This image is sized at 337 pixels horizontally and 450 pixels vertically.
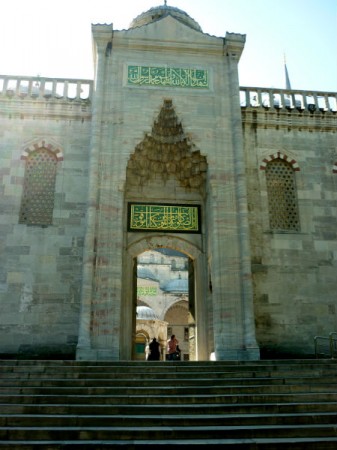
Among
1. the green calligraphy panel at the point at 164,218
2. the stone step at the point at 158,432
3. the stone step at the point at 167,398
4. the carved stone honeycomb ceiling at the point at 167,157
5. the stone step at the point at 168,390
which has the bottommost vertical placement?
the stone step at the point at 158,432

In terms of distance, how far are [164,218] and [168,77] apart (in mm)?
3789

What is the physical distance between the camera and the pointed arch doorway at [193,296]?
1065cm

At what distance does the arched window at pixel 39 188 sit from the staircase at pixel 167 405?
182 inches

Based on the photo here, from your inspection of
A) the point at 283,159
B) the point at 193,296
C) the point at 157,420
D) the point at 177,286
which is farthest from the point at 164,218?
the point at 177,286

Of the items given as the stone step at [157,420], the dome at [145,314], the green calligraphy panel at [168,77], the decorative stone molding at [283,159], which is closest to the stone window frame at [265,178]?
the decorative stone molding at [283,159]

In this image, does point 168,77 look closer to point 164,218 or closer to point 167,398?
point 164,218

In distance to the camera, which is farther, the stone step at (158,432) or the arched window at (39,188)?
the arched window at (39,188)

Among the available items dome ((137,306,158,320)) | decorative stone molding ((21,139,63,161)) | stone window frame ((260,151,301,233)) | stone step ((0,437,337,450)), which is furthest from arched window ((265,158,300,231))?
dome ((137,306,158,320))

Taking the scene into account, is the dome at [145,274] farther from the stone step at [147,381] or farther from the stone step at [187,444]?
the stone step at [187,444]

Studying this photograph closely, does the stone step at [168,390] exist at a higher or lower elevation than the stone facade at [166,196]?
lower

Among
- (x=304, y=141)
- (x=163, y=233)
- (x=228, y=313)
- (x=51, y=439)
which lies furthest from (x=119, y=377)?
(x=304, y=141)

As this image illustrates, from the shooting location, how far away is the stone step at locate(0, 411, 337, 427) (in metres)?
5.22

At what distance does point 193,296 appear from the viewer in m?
11.7

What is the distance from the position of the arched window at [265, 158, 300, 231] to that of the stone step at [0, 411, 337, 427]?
692 cm
